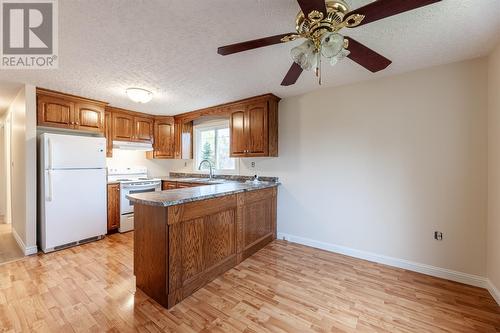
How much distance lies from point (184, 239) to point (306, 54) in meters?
1.80

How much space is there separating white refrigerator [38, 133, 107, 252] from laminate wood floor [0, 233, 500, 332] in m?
0.49

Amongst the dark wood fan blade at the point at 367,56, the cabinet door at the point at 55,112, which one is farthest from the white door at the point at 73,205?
the dark wood fan blade at the point at 367,56

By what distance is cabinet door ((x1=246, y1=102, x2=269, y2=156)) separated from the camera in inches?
133

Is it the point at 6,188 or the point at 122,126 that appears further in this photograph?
the point at 6,188

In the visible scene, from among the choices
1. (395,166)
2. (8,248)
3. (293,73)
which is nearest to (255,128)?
(293,73)

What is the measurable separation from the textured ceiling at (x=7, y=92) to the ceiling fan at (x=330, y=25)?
10.7ft

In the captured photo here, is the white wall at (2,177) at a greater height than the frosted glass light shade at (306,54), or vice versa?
the frosted glass light shade at (306,54)

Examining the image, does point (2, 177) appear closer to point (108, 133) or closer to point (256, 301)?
point (108, 133)

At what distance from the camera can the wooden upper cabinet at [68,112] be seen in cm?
306

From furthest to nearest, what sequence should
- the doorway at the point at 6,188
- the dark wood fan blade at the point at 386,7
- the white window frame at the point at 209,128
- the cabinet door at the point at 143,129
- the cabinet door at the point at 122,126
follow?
the cabinet door at the point at 143,129, the white window frame at the point at 209,128, the cabinet door at the point at 122,126, the doorway at the point at 6,188, the dark wood fan blade at the point at 386,7

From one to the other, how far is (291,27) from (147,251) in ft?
7.50

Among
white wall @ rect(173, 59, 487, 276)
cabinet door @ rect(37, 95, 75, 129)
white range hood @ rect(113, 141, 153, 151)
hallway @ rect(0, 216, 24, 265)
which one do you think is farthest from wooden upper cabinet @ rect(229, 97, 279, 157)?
hallway @ rect(0, 216, 24, 265)

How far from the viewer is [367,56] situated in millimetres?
1619

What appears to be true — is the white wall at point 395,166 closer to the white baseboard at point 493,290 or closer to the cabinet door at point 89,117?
the white baseboard at point 493,290
